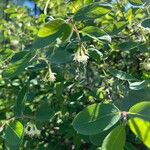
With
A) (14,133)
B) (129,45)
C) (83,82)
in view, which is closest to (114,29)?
(129,45)

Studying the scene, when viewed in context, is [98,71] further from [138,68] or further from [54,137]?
[54,137]

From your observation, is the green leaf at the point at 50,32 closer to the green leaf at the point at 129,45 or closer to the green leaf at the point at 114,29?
the green leaf at the point at 114,29

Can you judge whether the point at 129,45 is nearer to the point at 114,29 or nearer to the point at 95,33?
the point at 114,29

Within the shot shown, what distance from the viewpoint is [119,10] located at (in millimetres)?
1457

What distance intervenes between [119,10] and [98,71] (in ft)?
0.76

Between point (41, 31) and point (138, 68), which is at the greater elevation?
point (41, 31)

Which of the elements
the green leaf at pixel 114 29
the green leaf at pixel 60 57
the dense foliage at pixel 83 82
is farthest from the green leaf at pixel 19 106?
the green leaf at pixel 114 29

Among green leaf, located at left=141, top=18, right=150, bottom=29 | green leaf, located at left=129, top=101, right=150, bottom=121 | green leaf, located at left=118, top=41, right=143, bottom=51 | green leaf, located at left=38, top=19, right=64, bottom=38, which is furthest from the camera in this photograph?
green leaf, located at left=118, top=41, right=143, bottom=51

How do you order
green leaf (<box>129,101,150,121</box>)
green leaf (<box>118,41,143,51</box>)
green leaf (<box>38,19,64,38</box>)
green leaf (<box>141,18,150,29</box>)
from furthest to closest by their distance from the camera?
green leaf (<box>118,41,143,51</box>)
green leaf (<box>141,18,150,29</box>)
green leaf (<box>38,19,64,38</box>)
green leaf (<box>129,101,150,121</box>)

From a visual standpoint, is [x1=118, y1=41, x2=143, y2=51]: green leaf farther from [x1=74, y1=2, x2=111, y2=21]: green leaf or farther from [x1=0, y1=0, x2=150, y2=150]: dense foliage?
[x1=74, y1=2, x2=111, y2=21]: green leaf

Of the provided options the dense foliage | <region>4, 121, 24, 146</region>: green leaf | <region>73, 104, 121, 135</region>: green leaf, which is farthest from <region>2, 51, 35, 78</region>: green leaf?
<region>73, 104, 121, 135</region>: green leaf

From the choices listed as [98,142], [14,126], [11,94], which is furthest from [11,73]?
[11,94]

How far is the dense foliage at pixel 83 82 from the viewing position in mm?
770

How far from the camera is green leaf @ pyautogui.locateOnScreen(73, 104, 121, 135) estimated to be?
75cm
